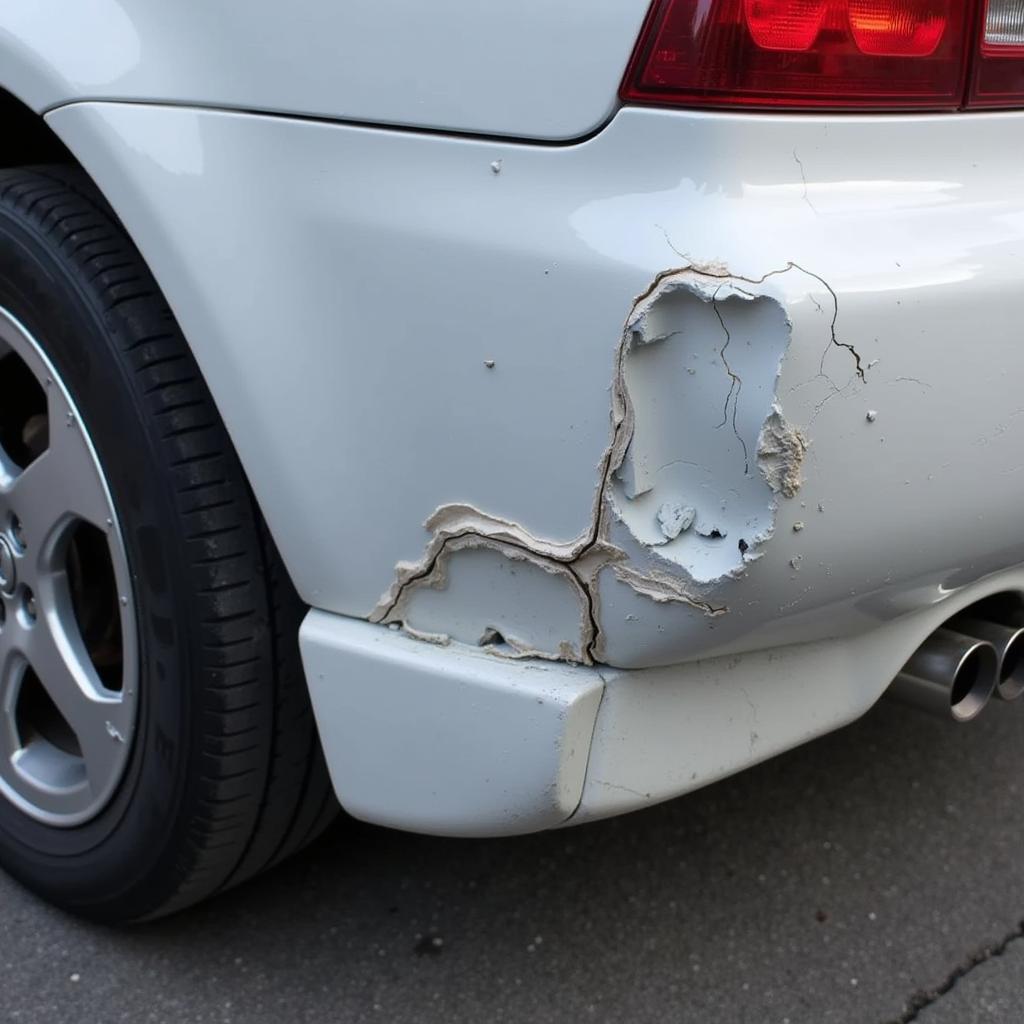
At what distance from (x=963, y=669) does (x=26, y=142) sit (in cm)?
152

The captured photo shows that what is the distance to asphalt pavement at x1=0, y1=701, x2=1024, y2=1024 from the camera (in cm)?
175

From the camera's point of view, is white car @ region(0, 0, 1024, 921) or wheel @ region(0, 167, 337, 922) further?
wheel @ region(0, 167, 337, 922)

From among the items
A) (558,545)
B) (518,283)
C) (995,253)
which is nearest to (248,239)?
(518,283)

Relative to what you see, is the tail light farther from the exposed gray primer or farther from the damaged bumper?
the exposed gray primer

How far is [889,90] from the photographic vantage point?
1.20 meters

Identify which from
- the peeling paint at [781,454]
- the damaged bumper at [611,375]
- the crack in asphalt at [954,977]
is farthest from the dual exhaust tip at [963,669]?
the peeling paint at [781,454]

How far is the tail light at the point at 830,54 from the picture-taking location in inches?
44.6

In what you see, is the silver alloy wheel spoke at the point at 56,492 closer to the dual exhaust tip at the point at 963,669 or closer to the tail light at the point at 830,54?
the tail light at the point at 830,54

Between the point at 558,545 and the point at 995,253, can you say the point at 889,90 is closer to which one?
the point at 995,253

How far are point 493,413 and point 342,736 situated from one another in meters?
0.44

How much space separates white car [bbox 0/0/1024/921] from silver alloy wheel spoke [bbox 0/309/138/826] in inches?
0.8

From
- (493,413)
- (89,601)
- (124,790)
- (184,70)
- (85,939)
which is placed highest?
(184,70)

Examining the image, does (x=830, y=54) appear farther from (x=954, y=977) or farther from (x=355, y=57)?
(x=954, y=977)

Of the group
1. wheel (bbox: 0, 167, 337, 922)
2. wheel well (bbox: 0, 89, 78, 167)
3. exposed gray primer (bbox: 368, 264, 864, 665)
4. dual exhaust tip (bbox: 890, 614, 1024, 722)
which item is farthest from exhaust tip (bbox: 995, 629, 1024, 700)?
wheel well (bbox: 0, 89, 78, 167)
